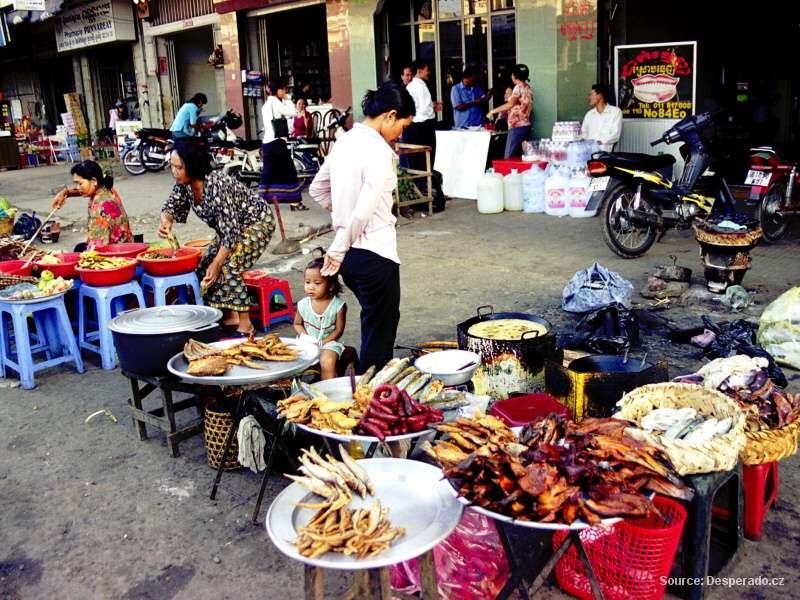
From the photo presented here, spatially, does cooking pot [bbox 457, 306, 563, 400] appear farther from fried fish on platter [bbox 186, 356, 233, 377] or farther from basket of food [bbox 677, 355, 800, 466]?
fried fish on platter [bbox 186, 356, 233, 377]

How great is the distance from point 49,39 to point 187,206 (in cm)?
2398

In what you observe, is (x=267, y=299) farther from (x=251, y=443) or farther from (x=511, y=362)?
(x=511, y=362)

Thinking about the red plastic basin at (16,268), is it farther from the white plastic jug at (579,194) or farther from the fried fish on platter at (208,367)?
the white plastic jug at (579,194)

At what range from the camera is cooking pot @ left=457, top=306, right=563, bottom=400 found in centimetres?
402

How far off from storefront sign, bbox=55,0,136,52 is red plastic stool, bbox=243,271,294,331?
17.3 m

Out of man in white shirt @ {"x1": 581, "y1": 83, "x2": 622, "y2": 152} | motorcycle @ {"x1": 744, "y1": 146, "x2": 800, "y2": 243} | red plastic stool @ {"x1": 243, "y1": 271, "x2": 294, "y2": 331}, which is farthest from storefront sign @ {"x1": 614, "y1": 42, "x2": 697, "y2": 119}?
red plastic stool @ {"x1": 243, "y1": 271, "x2": 294, "y2": 331}

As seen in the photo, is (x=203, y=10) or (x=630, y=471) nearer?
(x=630, y=471)

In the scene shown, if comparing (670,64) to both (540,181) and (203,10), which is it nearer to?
(540,181)

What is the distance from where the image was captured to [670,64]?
30.9 feet

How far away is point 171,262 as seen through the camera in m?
5.70

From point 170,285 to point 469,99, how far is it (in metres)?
7.31

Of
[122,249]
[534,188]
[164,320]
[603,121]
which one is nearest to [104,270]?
[122,249]

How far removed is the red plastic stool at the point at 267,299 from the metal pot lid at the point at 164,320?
1.82 metres

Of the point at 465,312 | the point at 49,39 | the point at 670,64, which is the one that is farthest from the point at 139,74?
the point at 465,312
